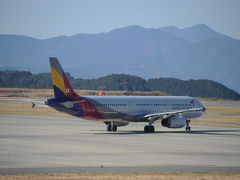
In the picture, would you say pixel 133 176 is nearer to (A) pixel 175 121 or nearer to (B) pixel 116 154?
(B) pixel 116 154

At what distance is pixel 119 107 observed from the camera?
169 ft

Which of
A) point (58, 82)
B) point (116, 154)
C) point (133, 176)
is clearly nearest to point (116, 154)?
point (116, 154)

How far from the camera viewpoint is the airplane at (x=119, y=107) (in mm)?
47569

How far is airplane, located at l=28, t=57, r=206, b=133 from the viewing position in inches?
1873

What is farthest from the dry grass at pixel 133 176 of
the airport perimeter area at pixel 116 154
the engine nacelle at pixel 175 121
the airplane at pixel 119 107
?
the engine nacelle at pixel 175 121

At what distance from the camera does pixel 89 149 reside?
114 ft

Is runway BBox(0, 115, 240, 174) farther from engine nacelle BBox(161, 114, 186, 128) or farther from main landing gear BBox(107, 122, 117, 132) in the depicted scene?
main landing gear BBox(107, 122, 117, 132)

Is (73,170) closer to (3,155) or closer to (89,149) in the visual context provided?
(3,155)

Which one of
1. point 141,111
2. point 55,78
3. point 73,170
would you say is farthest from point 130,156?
point 141,111

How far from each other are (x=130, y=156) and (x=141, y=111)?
72.7ft

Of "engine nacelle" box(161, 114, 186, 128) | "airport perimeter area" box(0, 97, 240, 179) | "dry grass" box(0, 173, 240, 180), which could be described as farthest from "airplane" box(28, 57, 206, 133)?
"dry grass" box(0, 173, 240, 180)

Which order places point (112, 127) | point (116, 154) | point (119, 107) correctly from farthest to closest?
point (112, 127) < point (119, 107) < point (116, 154)

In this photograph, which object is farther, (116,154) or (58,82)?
(58,82)

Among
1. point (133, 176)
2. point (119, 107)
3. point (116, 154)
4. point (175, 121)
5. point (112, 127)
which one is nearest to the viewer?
point (133, 176)
